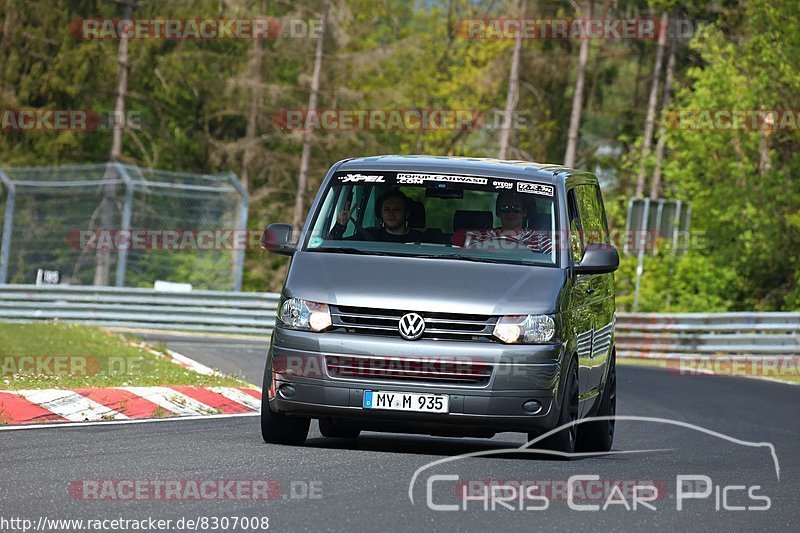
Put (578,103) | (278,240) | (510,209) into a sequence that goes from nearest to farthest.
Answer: (278,240), (510,209), (578,103)

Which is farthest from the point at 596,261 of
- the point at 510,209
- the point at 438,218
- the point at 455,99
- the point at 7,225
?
the point at 455,99

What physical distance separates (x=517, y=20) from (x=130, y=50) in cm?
1343

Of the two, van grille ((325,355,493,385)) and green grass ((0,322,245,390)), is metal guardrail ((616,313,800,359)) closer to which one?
green grass ((0,322,245,390))

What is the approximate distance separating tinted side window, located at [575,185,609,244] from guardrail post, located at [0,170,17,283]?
69.4 feet

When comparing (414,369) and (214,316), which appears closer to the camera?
(414,369)

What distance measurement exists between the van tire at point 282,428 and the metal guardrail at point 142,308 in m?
22.5

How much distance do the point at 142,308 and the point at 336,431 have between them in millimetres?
23228

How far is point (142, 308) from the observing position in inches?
1367

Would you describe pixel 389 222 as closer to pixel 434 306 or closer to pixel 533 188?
pixel 533 188

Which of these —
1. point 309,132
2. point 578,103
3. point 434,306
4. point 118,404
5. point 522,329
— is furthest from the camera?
point 578,103

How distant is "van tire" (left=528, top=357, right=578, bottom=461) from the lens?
35.0 ft

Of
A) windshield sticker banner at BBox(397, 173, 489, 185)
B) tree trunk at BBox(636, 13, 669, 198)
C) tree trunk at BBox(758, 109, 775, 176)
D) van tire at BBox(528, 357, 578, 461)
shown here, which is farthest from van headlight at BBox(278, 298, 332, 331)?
tree trunk at BBox(636, 13, 669, 198)

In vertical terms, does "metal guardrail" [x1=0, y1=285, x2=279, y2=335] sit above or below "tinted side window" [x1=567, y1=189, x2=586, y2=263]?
below

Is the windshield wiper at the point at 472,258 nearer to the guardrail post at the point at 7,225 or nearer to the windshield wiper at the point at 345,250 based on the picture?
the windshield wiper at the point at 345,250
